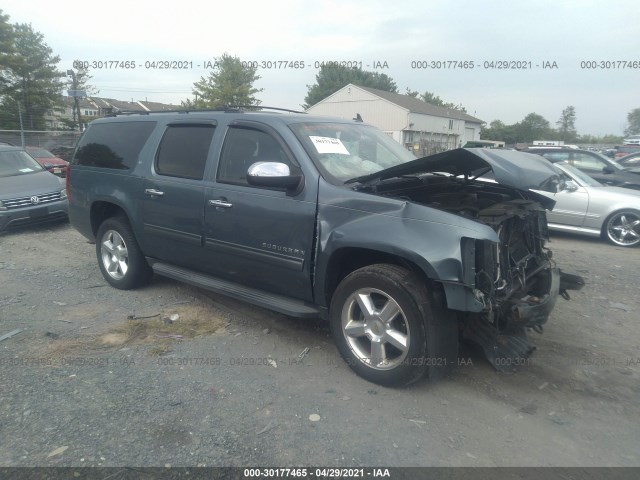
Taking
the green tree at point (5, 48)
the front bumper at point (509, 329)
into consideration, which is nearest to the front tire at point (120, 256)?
the front bumper at point (509, 329)

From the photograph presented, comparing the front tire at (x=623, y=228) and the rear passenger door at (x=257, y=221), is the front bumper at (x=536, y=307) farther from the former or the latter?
the front tire at (x=623, y=228)

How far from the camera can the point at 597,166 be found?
10.9m

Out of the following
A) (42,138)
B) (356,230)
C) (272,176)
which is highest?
(272,176)

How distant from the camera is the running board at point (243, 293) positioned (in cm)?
387

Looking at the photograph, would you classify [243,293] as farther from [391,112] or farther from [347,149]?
[391,112]

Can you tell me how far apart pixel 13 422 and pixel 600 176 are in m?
11.2

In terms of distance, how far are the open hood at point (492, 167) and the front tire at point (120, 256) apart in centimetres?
281

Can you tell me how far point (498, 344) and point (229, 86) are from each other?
91.1ft

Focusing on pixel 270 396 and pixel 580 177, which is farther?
pixel 580 177

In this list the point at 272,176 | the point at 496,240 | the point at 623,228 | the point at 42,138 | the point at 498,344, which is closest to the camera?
the point at 496,240

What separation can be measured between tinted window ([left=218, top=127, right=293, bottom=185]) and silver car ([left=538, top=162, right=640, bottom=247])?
570 centimetres

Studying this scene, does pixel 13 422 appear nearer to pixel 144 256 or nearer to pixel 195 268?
pixel 195 268

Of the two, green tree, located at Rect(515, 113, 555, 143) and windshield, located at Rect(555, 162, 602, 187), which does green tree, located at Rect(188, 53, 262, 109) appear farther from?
green tree, located at Rect(515, 113, 555, 143)

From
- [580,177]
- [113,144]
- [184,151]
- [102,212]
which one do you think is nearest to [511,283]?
[184,151]
